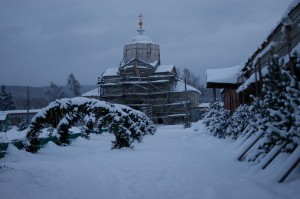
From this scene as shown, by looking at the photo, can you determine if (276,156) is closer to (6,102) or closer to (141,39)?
(141,39)

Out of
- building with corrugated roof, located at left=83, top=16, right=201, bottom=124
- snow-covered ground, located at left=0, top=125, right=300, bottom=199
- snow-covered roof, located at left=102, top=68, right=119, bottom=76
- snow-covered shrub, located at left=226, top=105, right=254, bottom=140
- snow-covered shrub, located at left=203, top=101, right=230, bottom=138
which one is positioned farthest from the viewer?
snow-covered roof, located at left=102, top=68, right=119, bottom=76

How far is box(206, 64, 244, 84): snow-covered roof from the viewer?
1948 centimetres

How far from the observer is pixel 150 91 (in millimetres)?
54219

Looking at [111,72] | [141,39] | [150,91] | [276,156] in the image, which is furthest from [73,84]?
A: [276,156]

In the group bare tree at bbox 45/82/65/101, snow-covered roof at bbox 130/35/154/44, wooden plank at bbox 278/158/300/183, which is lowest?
wooden plank at bbox 278/158/300/183

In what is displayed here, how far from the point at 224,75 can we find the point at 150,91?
34.3 meters

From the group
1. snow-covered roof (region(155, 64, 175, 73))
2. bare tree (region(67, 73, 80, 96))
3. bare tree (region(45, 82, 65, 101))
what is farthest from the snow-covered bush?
A: bare tree (region(45, 82, 65, 101))

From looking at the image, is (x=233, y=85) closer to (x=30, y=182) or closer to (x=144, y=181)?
(x=144, y=181)

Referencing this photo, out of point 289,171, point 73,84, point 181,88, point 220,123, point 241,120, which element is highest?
point 73,84

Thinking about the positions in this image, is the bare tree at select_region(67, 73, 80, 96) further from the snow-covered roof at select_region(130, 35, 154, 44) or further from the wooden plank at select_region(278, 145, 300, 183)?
the wooden plank at select_region(278, 145, 300, 183)

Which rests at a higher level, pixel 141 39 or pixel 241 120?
pixel 141 39

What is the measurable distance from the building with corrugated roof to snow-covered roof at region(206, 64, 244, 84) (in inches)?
1181

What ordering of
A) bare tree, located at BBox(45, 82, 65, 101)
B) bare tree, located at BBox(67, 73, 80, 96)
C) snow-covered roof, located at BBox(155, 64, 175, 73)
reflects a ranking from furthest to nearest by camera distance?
bare tree, located at BBox(45, 82, 65, 101) < bare tree, located at BBox(67, 73, 80, 96) < snow-covered roof, located at BBox(155, 64, 175, 73)

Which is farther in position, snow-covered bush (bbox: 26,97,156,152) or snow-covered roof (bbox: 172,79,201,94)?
snow-covered roof (bbox: 172,79,201,94)
